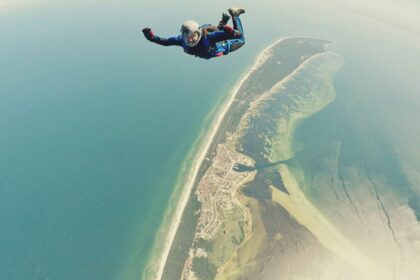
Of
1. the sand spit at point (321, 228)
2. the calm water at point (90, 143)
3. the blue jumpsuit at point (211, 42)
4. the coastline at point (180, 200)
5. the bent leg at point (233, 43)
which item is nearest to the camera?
the blue jumpsuit at point (211, 42)

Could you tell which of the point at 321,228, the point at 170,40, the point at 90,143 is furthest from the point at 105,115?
the point at 170,40

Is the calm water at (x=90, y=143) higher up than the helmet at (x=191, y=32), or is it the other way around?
the helmet at (x=191, y=32)

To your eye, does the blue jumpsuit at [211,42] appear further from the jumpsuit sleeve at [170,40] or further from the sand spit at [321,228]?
the sand spit at [321,228]

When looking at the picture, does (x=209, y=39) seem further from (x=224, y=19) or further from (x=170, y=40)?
(x=170, y=40)

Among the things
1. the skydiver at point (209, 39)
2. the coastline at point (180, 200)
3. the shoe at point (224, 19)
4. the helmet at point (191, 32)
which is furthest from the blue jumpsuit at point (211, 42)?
the coastline at point (180, 200)

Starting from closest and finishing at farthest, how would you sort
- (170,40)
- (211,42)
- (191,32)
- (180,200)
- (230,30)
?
(191,32) < (230,30) < (211,42) < (170,40) < (180,200)

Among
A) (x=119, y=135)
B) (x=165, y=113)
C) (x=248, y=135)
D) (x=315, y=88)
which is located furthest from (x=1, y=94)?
(x=315, y=88)
